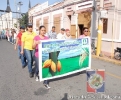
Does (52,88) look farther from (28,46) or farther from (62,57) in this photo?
(28,46)

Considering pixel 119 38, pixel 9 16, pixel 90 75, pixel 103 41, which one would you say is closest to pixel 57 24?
pixel 103 41

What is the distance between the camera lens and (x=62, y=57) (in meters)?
5.00

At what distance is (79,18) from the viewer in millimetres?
15227

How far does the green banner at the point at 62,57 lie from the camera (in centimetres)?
451

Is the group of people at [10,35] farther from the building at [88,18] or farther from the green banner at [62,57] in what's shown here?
the green banner at [62,57]

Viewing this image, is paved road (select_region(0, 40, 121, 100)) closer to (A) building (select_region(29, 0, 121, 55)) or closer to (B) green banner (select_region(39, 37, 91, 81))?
(B) green banner (select_region(39, 37, 91, 81))

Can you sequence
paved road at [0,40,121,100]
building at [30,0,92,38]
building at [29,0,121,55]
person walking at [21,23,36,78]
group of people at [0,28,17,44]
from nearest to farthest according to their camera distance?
paved road at [0,40,121,100], person walking at [21,23,36,78], building at [29,0,121,55], building at [30,0,92,38], group of people at [0,28,17,44]

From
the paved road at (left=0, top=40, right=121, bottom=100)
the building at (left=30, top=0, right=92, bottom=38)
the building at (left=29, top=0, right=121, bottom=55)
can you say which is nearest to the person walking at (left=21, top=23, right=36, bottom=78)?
the paved road at (left=0, top=40, right=121, bottom=100)

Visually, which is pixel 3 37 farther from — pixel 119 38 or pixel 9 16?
pixel 9 16

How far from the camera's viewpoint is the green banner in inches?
177

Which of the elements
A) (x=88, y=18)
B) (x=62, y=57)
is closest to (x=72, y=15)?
(x=88, y=18)

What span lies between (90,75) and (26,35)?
278 centimetres

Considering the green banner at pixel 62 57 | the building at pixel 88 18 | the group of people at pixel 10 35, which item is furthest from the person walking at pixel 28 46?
the group of people at pixel 10 35

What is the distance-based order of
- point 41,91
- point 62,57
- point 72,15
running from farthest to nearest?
point 72,15, point 62,57, point 41,91
